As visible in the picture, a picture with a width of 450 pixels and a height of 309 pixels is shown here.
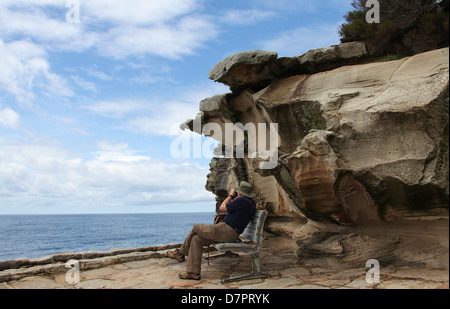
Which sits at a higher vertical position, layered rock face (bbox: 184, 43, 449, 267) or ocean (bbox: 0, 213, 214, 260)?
layered rock face (bbox: 184, 43, 449, 267)

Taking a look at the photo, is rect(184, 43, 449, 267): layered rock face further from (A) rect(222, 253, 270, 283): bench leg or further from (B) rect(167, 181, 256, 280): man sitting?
(A) rect(222, 253, 270, 283): bench leg

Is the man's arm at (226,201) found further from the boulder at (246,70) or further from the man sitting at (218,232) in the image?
the boulder at (246,70)

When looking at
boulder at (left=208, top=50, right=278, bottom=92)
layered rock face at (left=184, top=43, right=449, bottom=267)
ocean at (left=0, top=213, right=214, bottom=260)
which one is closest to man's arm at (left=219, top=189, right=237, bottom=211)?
layered rock face at (left=184, top=43, right=449, bottom=267)

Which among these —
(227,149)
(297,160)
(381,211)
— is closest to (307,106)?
(297,160)

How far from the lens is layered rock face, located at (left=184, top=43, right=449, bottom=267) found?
4676 millimetres

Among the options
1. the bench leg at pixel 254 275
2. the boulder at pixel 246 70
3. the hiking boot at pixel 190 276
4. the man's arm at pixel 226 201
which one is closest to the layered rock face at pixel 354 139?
the boulder at pixel 246 70

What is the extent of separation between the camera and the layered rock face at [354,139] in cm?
468

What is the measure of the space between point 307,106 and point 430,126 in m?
2.02

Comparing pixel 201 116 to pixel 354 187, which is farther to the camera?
pixel 201 116

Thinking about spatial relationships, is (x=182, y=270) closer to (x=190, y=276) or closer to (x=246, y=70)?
(x=190, y=276)

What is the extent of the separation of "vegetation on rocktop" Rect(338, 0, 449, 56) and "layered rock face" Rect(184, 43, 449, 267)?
0.43 m

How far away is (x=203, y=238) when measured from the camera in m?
5.22

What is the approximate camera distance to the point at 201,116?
30.8 feet
